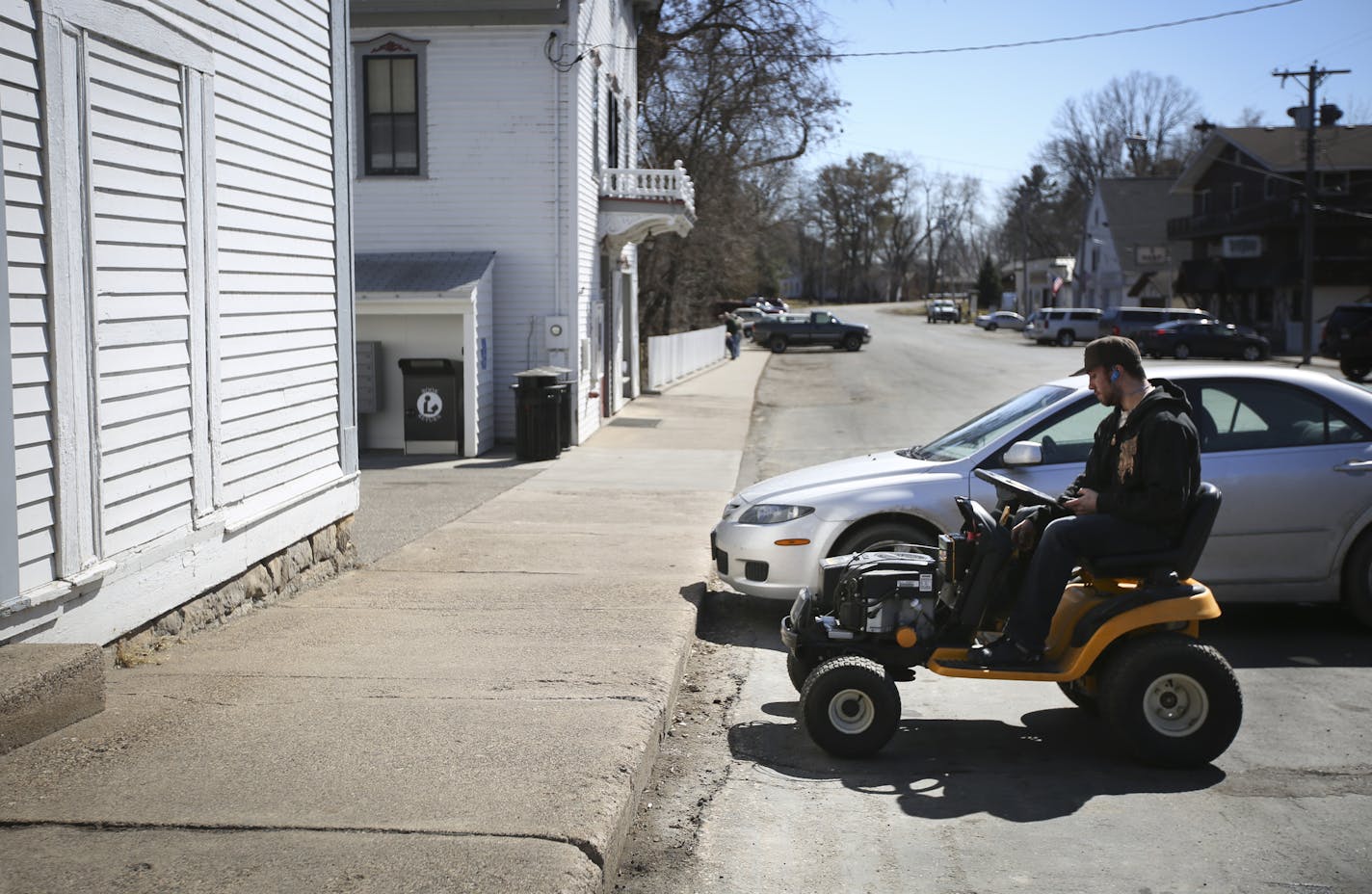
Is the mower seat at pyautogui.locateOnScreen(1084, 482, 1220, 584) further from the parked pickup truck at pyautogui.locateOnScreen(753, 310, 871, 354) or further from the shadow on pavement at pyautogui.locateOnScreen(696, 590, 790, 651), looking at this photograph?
the parked pickup truck at pyautogui.locateOnScreen(753, 310, 871, 354)

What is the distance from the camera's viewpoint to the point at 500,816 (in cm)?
465

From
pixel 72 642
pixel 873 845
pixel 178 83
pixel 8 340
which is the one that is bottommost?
pixel 873 845

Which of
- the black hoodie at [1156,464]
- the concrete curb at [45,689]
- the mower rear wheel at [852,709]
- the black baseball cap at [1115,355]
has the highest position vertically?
the black baseball cap at [1115,355]

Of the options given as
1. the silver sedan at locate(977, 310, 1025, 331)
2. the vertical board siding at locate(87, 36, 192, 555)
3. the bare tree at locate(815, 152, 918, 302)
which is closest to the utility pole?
the silver sedan at locate(977, 310, 1025, 331)

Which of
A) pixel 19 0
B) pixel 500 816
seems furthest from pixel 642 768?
pixel 19 0

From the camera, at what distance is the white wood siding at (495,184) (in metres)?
20.2

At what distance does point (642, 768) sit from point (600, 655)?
1.70 metres

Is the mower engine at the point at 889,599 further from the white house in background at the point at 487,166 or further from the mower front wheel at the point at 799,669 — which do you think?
the white house in background at the point at 487,166

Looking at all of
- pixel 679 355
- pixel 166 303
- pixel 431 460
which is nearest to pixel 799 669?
pixel 166 303

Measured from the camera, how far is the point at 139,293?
6695 mm

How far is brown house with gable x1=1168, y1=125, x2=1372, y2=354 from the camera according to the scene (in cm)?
5659

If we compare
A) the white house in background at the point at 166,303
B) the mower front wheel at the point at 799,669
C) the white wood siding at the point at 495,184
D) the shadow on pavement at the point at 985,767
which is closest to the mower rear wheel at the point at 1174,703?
the shadow on pavement at the point at 985,767

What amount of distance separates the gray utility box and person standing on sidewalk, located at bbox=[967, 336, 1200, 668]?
13.9 m

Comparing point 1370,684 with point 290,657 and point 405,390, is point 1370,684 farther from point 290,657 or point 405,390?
point 405,390
